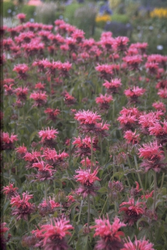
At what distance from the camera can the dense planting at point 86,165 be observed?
1285 mm

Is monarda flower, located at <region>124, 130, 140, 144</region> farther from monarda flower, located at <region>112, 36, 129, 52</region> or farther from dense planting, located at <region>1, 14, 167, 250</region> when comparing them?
monarda flower, located at <region>112, 36, 129, 52</region>

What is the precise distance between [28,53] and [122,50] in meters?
0.75

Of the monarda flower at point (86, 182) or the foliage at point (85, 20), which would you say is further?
the foliage at point (85, 20)

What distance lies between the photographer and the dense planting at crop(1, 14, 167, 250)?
1.29 m

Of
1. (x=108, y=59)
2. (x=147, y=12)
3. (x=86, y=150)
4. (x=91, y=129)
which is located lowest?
(x=86, y=150)

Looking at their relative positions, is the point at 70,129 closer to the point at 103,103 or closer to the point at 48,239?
the point at 103,103

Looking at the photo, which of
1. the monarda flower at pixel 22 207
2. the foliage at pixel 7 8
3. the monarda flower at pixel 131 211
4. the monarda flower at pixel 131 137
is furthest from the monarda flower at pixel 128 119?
the foliage at pixel 7 8

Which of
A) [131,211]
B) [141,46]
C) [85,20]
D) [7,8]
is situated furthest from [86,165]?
[7,8]

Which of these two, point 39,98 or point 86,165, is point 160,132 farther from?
point 39,98

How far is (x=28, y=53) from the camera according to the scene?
108 inches

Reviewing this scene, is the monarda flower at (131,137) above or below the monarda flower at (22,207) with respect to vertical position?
above

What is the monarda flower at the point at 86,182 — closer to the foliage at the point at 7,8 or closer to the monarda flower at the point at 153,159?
the monarda flower at the point at 153,159

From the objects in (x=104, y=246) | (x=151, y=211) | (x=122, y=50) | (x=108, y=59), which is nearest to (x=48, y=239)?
(x=104, y=246)

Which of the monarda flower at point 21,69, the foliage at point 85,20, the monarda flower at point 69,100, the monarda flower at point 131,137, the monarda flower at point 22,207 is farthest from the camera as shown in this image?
the foliage at point 85,20
